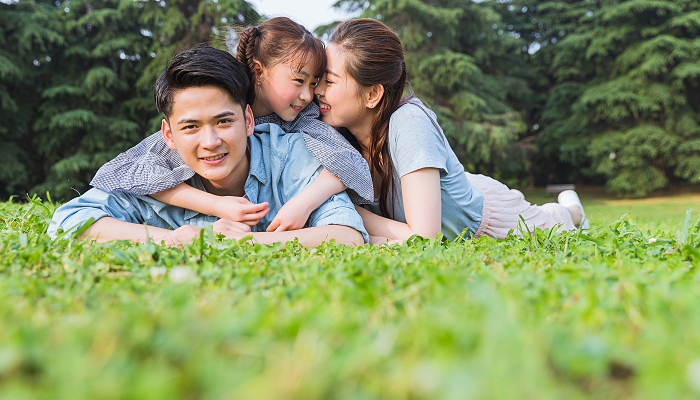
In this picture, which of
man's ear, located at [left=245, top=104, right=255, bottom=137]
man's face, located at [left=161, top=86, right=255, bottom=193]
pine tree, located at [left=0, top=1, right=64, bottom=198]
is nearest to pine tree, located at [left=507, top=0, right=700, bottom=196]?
pine tree, located at [left=0, top=1, right=64, bottom=198]

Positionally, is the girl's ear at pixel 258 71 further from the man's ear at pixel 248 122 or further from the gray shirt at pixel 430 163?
the gray shirt at pixel 430 163

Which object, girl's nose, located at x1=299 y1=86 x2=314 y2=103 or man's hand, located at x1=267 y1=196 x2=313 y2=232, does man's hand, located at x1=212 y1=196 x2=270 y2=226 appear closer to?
man's hand, located at x1=267 y1=196 x2=313 y2=232

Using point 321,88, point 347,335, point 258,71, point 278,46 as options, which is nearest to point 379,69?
point 321,88

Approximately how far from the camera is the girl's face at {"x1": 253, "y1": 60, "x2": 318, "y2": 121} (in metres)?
3.68

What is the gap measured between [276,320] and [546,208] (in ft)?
15.3

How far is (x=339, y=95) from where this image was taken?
3.73 metres

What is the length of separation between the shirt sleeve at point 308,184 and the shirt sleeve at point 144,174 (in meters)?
0.62

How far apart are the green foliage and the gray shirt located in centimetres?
1405

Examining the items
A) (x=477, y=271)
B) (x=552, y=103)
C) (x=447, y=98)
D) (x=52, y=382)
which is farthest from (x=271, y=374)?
(x=552, y=103)

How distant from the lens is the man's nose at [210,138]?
3.15m

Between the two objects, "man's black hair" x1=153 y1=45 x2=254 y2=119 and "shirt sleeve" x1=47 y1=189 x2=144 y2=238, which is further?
"man's black hair" x1=153 y1=45 x2=254 y2=119

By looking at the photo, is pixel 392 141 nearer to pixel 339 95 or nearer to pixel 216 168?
pixel 339 95

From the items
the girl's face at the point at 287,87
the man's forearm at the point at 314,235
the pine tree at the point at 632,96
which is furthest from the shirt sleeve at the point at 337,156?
the pine tree at the point at 632,96

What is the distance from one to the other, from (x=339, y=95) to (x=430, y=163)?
2.72 feet
